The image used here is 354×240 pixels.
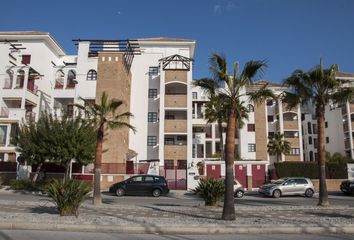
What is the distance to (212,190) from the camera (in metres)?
18.8

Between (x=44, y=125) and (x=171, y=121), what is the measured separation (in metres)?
16.9

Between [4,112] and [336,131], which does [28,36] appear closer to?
[4,112]

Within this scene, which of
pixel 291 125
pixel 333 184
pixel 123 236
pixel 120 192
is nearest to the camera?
pixel 123 236

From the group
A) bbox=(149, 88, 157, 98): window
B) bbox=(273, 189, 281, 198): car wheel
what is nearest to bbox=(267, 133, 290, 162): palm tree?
bbox=(149, 88, 157, 98): window

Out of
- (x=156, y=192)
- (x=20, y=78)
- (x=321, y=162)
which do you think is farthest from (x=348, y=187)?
(x=20, y=78)

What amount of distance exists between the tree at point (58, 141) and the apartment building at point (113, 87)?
7825 millimetres

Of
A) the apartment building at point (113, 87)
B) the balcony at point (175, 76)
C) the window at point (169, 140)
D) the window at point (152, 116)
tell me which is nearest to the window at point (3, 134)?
the apartment building at point (113, 87)

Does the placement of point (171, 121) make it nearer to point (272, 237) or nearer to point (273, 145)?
point (273, 145)

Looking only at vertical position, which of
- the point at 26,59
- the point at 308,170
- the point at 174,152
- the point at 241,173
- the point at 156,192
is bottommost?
the point at 156,192

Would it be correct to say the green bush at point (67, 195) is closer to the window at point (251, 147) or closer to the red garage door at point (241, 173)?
the red garage door at point (241, 173)

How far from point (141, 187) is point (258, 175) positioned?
14573 mm

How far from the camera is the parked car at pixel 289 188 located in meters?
29.6

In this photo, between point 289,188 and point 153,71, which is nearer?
point 289,188

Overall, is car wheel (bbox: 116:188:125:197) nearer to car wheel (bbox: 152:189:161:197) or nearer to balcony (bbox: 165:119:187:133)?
car wheel (bbox: 152:189:161:197)
